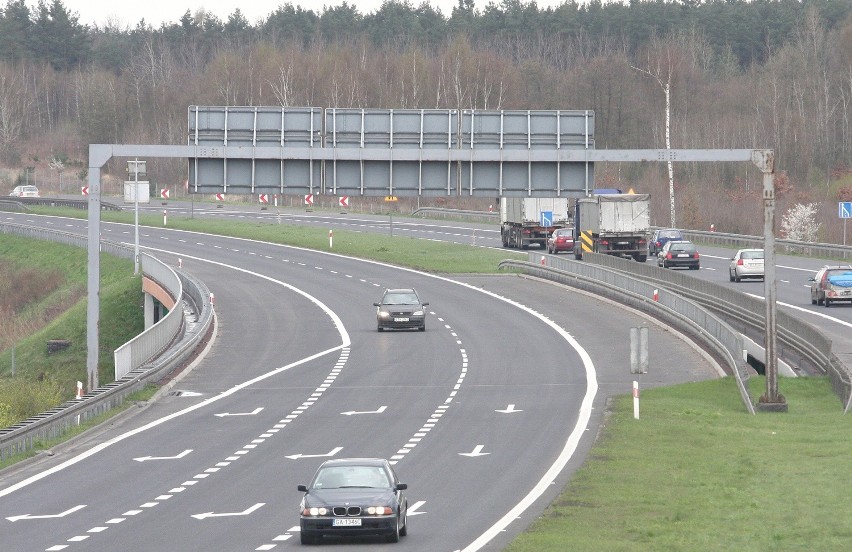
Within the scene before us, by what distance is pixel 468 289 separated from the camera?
6662 cm

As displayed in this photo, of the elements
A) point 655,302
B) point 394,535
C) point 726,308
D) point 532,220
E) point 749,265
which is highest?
point 532,220

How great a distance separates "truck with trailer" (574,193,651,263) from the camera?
7912cm

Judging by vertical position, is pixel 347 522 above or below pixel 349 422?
above

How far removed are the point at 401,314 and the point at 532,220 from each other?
3771 cm

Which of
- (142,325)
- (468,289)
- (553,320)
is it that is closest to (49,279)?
(142,325)

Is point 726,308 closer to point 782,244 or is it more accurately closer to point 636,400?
point 636,400

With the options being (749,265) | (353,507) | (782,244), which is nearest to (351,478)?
(353,507)

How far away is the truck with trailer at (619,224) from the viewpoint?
79125 millimetres

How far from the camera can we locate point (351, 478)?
20.0m

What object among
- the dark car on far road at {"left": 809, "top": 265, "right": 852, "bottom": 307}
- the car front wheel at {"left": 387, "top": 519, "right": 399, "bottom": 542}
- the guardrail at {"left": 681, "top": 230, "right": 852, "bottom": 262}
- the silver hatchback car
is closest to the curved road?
the car front wheel at {"left": 387, "top": 519, "right": 399, "bottom": 542}

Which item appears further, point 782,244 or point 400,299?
point 782,244

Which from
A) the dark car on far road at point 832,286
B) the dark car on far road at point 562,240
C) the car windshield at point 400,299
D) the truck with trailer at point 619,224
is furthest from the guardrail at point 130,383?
the dark car on far road at point 562,240

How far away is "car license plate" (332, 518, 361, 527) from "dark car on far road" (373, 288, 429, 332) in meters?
33.0

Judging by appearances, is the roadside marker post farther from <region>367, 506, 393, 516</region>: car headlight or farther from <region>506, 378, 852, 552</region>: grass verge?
<region>367, 506, 393, 516</region>: car headlight
